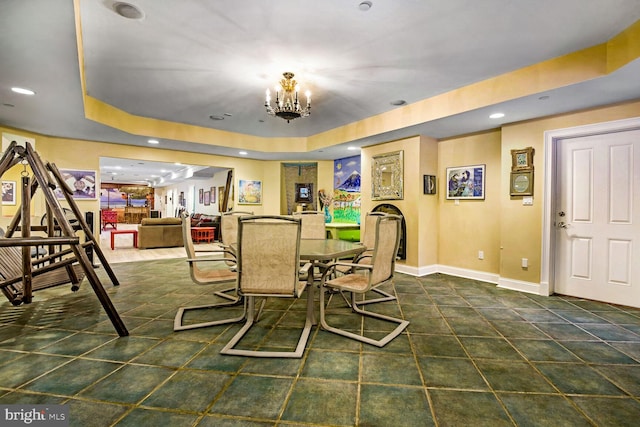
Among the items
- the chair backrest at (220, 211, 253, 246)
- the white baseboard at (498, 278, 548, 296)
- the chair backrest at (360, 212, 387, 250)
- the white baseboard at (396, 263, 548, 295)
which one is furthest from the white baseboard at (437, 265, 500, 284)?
the chair backrest at (220, 211, 253, 246)

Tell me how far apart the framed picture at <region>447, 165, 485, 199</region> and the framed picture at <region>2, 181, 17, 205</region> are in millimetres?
7517

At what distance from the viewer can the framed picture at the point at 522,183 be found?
3938 millimetres

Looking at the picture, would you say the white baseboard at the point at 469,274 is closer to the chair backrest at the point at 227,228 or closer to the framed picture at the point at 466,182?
the framed picture at the point at 466,182

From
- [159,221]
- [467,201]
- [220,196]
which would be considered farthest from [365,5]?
[220,196]

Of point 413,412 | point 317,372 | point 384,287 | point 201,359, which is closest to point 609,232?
point 384,287

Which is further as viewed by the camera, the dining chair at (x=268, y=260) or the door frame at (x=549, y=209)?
the door frame at (x=549, y=209)

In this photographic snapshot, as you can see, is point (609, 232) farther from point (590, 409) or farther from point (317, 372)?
point (317, 372)

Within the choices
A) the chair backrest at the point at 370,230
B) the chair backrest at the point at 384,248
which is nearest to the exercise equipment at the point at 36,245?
the chair backrest at the point at 384,248

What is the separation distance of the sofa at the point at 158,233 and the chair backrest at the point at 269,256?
252 inches

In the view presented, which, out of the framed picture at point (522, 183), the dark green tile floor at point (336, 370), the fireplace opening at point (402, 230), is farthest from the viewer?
the fireplace opening at point (402, 230)

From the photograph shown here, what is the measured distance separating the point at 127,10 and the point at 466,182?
4.72 m

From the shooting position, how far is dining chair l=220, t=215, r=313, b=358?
85.0 inches

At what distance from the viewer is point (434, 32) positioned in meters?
2.51

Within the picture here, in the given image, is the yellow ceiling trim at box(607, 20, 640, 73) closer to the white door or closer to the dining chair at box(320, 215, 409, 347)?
the white door
